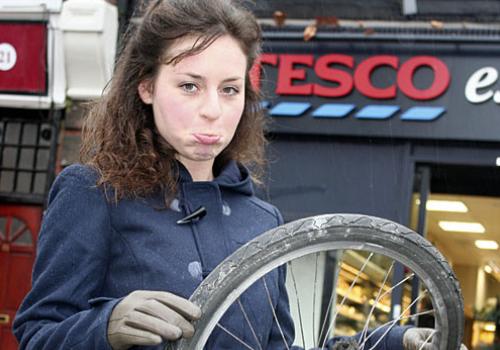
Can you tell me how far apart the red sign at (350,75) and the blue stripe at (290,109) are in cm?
10

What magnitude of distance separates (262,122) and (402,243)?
2.64 feet

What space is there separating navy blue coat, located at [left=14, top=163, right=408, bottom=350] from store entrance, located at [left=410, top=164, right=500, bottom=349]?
209 inches

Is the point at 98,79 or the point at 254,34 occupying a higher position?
the point at 254,34

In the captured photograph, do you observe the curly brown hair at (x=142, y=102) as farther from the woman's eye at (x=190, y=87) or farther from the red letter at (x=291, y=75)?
the red letter at (x=291, y=75)

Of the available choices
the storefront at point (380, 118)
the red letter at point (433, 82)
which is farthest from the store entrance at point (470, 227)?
the red letter at point (433, 82)

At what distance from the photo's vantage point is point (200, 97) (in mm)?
1915

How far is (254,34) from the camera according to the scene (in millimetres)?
2076

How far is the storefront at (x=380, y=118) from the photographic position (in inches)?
300

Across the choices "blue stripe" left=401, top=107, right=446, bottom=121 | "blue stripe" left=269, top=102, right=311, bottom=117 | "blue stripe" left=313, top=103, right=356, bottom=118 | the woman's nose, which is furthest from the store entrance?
the woman's nose

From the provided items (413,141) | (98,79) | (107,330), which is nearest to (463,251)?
(413,141)

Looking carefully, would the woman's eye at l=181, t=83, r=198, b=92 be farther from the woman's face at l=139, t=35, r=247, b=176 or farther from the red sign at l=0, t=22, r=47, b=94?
the red sign at l=0, t=22, r=47, b=94

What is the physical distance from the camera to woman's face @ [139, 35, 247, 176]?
191 centimetres

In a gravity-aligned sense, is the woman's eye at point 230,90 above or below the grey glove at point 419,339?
above

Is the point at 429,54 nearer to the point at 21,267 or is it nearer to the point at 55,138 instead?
the point at 55,138
